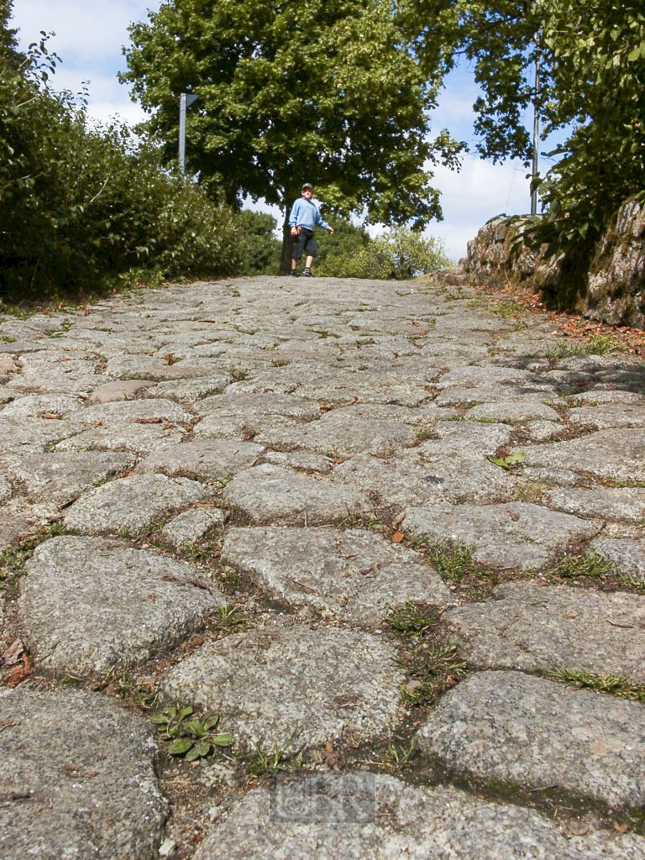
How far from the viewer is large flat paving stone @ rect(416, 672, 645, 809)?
1.40 m

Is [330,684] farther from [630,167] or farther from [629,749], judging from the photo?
[630,167]

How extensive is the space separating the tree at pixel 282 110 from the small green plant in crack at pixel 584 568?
24.1 meters

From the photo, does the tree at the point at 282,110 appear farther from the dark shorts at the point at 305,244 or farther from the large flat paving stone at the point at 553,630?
the large flat paving stone at the point at 553,630

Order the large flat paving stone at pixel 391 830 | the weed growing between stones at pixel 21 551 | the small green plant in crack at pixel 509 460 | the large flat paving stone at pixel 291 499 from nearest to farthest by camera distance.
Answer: the large flat paving stone at pixel 391 830 → the weed growing between stones at pixel 21 551 → the large flat paving stone at pixel 291 499 → the small green plant in crack at pixel 509 460

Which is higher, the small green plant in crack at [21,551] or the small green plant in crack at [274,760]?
the small green plant in crack at [274,760]

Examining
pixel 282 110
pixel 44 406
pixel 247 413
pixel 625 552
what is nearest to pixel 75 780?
pixel 625 552

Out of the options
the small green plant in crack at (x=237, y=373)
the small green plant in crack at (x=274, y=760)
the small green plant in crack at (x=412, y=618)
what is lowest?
the small green plant in crack at (x=274, y=760)

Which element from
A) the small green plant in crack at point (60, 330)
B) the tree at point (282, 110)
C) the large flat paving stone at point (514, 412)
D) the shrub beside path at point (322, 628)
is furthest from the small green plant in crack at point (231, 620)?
the tree at point (282, 110)

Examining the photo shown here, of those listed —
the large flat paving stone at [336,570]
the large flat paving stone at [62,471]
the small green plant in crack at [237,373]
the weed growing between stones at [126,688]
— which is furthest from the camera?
the small green plant in crack at [237,373]

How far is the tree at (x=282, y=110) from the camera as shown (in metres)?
25.5

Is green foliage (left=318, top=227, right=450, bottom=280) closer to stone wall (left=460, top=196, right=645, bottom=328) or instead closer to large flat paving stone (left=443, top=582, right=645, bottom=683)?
stone wall (left=460, top=196, right=645, bottom=328)

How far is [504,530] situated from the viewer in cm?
251

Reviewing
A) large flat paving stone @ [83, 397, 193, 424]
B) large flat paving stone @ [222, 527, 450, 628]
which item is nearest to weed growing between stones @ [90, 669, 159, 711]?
large flat paving stone @ [222, 527, 450, 628]

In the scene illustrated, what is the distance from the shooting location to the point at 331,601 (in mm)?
2082
